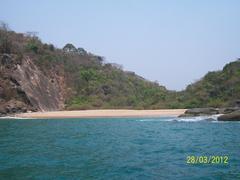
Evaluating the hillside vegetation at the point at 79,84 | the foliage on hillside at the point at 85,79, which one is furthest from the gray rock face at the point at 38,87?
the foliage on hillside at the point at 85,79

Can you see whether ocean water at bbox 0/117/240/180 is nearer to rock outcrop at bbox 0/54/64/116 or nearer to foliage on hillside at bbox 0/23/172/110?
rock outcrop at bbox 0/54/64/116

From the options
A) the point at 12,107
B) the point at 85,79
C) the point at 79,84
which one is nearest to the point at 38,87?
the point at 12,107

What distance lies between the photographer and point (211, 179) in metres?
14.2

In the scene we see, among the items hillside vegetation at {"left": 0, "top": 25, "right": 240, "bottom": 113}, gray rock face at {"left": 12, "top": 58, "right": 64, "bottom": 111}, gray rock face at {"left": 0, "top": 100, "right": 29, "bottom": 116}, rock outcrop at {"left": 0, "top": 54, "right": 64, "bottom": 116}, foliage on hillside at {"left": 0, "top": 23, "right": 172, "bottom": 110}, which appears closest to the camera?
gray rock face at {"left": 0, "top": 100, "right": 29, "bottom": 116}

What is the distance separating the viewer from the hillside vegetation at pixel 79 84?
230ft

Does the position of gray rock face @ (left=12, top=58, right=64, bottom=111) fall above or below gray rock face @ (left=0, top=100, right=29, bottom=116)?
above

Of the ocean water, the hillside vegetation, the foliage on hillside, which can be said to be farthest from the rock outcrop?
the ocean water

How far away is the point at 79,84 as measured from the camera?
3553 inches

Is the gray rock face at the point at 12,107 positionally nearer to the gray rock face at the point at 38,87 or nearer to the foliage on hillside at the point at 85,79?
the gray rock face at the point at 38,87

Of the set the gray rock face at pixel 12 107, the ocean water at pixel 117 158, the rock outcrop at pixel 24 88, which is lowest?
the ocean water at pixel 117 158

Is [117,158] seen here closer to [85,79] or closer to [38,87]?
[38,87]

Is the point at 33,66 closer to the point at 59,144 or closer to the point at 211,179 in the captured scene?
the point at 59,144

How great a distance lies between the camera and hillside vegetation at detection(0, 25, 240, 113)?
230 ft

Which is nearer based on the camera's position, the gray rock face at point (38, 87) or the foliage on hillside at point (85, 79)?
the gray rock face at point (38, 87)
